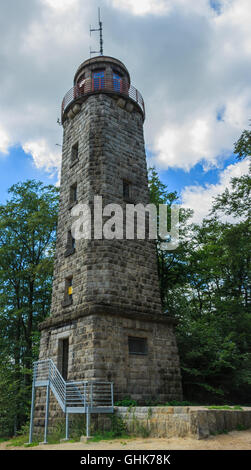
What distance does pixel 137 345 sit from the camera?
12062 mm

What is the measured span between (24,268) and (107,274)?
11.7 m

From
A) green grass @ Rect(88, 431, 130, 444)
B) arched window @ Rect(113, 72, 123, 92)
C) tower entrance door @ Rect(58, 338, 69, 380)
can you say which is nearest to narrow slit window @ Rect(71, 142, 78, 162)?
arched window @ Rect(113, 72, 123, 92)

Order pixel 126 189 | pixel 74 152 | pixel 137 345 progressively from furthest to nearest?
1. pixel 74 152
2. pixel 126 189
3. pixel 137 345

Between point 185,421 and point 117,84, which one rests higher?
point 117,84

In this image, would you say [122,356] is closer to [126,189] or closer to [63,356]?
[63,356]

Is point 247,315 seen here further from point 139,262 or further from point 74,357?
point 74,357

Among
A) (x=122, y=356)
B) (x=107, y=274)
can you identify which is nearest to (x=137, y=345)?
(x=122, y=356)

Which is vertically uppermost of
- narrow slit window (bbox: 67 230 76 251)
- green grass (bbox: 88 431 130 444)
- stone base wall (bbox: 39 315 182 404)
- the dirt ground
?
narrow slit window (bbox: 67 230 76 251)

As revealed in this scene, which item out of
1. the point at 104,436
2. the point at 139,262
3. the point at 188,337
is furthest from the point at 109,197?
the point at 104,436

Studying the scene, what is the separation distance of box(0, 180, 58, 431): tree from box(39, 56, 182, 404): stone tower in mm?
6116

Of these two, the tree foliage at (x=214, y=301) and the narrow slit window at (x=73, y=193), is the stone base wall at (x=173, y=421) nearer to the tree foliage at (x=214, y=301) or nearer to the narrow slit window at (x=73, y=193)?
the tree foliage at (x=214, y=301)

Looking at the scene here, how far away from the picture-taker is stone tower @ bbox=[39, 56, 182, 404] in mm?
11266

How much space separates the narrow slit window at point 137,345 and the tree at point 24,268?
28.8 ft

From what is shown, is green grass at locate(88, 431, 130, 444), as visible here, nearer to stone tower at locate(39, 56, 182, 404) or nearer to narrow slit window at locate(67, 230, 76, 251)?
stone tower at locate(39, 56, 182, 404)
